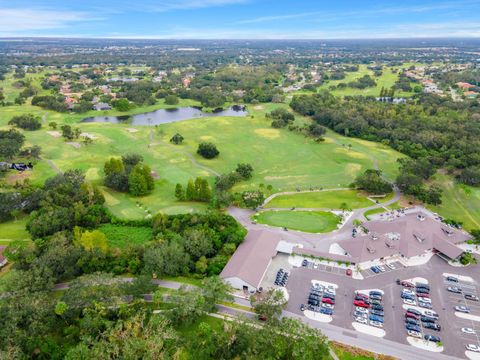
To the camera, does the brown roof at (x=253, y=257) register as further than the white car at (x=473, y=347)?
Yes

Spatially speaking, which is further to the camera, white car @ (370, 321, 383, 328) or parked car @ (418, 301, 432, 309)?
parked car @ (418, 301, 432, 309)

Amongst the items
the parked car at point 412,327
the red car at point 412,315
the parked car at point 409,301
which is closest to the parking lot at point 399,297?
the parked car at point 412,327

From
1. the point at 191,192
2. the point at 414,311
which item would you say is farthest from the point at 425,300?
the point at 191,192

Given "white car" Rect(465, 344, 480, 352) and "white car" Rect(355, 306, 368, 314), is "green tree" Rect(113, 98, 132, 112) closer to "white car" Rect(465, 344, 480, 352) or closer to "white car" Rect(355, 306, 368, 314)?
"white car" Rect(355, 306, 368, 314)

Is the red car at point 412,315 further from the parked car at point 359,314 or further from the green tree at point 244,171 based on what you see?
the green tree at point 244,171

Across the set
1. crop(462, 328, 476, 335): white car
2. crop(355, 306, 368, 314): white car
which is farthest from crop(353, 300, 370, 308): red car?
crop(462, 328, 476, 335): white car

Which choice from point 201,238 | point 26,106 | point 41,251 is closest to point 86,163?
point 41,251
